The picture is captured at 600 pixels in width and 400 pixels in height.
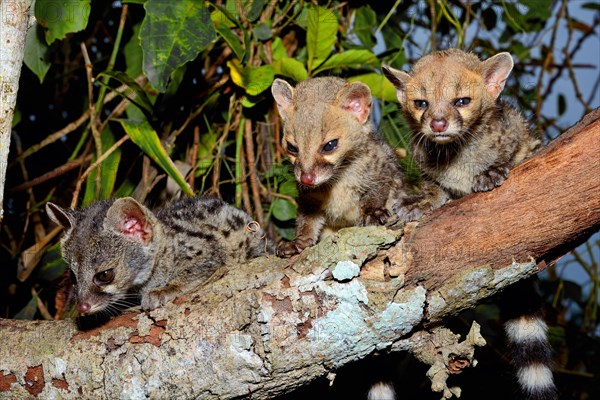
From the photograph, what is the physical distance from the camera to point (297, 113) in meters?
3.84

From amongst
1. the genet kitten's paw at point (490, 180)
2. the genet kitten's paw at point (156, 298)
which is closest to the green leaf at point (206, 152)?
the genet kitten's paw at point (156, 298)

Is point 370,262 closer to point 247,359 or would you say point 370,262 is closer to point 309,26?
point 247,359

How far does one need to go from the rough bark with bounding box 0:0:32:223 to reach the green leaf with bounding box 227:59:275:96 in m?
1.35

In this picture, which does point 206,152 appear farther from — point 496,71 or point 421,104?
point 496,71

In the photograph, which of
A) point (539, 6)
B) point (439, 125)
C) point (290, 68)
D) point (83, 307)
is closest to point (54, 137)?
point (290, 68)

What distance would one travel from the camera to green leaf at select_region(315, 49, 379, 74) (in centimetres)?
435

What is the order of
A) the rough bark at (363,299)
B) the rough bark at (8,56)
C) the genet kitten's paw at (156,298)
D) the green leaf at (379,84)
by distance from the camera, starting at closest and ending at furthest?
the rough bark at (363,299) → the rough bark at (8,56) → the genet kitten's paw at (156,298) → the green leaf at (379,84)

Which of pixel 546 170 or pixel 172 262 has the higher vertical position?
pixel 546 170

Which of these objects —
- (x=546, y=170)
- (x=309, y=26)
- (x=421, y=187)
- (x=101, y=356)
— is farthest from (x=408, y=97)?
(x=101, y=356)

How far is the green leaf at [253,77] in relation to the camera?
4.25 meters

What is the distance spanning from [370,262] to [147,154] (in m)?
1.89

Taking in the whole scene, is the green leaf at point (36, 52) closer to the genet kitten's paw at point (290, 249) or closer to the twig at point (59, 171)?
the twig at point (59, 171)

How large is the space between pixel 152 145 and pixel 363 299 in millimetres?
1814

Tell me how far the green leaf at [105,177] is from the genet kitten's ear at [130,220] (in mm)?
834
